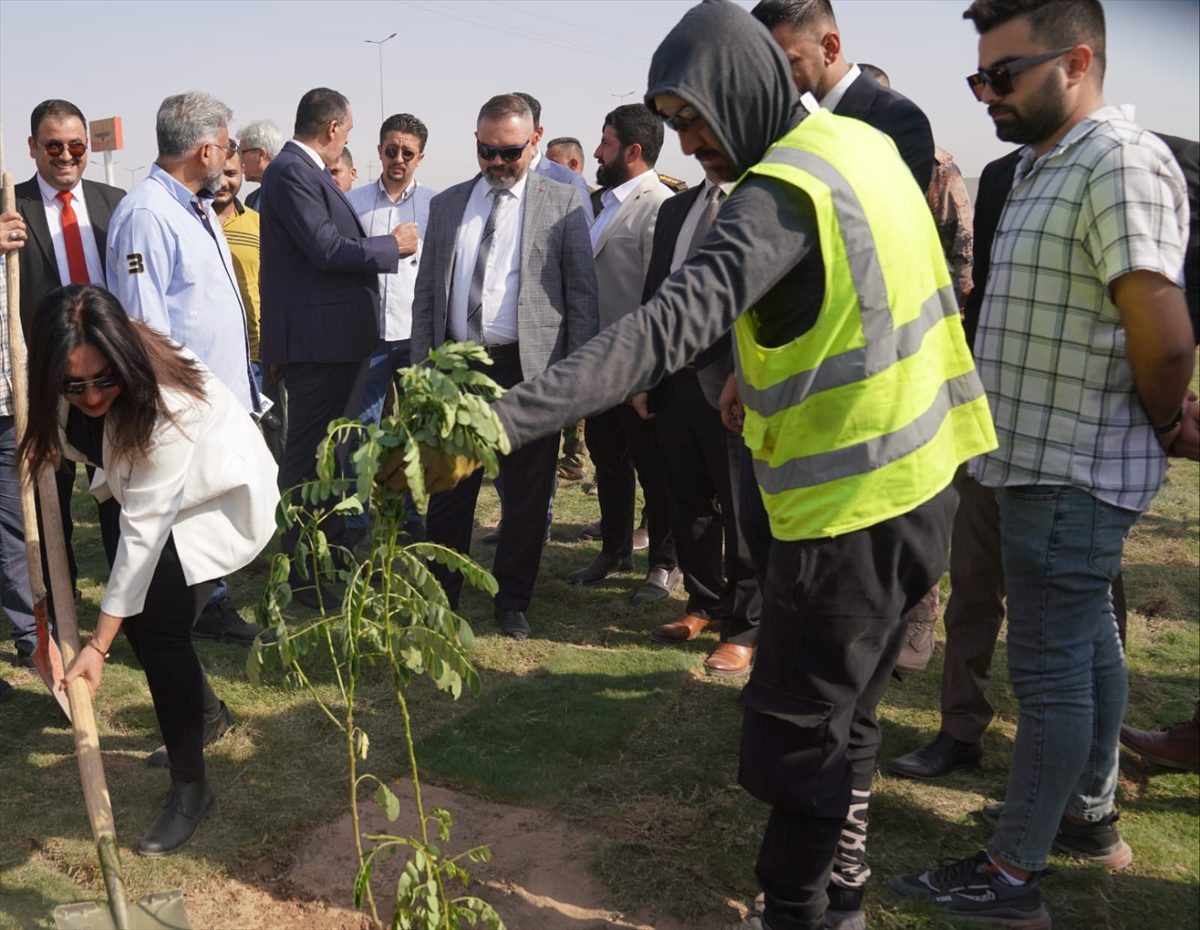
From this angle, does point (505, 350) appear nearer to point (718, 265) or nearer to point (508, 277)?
point (508, 277)

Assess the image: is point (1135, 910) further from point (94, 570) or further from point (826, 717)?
point (94, 570)

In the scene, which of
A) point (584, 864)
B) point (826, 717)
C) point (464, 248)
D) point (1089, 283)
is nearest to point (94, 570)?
point (464, 248)

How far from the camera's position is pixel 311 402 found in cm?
578

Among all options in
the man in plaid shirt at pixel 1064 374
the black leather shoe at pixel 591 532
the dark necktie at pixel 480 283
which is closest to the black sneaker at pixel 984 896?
the man in plaid shirt at pixel 1064 374

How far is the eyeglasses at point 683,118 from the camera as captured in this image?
2.42m

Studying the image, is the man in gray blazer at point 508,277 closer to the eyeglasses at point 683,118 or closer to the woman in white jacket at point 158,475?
the woman in white jacket at point 158,475

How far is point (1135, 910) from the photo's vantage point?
3.14 m

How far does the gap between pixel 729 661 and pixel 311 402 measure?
2.40 meters

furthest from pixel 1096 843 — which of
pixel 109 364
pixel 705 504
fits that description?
pixel 109 364

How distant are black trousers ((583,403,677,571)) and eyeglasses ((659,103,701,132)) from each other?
3360 millimetres

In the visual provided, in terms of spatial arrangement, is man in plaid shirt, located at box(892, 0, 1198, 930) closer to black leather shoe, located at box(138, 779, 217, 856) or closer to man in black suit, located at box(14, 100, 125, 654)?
black leather shoe, located at box(138, 779, 217, 856)

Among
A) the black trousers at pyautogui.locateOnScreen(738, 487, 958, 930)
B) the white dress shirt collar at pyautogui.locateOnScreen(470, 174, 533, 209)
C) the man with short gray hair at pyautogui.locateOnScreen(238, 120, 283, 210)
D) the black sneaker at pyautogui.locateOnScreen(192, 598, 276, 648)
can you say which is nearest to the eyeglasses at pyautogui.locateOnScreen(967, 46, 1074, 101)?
the black trousers at pyautogui.locateOnScreen(738, 487, 958, 930)

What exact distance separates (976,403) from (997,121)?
772 millimetres

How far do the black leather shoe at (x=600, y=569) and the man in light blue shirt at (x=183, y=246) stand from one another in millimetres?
2078
